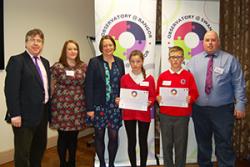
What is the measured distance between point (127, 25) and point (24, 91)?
160cm

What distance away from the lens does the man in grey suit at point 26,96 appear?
101 inches

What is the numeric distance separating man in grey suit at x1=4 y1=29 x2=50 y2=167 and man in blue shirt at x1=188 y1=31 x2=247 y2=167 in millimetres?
1681

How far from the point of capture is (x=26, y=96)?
2.65 m

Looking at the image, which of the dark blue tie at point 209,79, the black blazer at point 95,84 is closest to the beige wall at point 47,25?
the black blazer at point 95,84

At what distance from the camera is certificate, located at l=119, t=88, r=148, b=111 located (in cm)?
304

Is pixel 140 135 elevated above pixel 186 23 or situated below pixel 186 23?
below

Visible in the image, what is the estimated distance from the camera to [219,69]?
3049mm

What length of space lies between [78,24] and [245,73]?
2985 millimetres

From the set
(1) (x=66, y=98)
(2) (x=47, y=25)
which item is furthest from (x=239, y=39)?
(2) (x=47, y=25)

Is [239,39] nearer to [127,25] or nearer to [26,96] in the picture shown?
[127,25]

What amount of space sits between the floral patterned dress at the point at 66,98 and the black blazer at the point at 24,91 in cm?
30

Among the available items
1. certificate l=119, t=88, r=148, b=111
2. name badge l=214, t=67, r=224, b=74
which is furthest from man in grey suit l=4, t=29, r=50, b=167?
name badge l=214, t=67, r=224, b=74

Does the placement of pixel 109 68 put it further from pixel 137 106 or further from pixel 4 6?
pixel 4 6

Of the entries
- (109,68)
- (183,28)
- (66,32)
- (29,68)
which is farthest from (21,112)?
(66,32)
